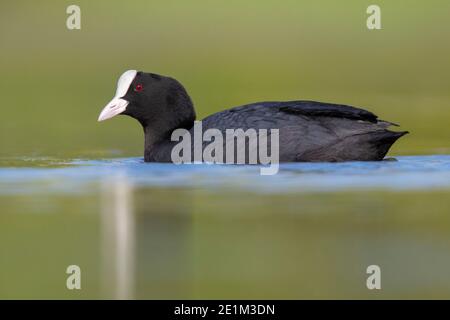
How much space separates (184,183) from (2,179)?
6.14 ft

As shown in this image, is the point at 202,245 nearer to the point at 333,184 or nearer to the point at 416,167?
the point at 333,184

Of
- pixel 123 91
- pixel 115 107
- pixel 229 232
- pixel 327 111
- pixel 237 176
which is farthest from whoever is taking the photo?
pixel 123 91

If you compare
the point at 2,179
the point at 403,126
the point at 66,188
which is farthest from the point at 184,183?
the point at 403,126

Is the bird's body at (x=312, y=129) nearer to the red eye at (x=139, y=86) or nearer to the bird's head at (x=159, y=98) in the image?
the bird's head at (x=159, y=98)

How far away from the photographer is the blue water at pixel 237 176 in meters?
10.5

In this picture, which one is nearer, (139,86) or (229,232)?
(229,232)

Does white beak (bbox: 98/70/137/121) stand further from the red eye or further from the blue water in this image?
the blue water

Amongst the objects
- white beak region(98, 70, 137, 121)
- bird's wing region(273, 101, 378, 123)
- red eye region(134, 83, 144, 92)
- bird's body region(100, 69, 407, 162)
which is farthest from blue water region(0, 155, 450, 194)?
red eye region(134, 83, 144, 92)

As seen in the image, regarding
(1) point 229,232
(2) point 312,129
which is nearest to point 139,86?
(2) point 312,129

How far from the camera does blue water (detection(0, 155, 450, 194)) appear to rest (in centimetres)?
1052

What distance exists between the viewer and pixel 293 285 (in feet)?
22.4

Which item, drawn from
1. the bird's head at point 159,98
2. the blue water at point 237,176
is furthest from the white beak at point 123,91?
the blue water at point 237,176

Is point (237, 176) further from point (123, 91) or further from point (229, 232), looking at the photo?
point (229, 232)

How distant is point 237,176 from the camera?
11.3m
